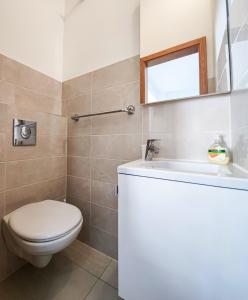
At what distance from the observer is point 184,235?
55 centimetres

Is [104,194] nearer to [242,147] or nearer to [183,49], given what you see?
[242,147]

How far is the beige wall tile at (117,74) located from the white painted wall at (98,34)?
50 millimetres

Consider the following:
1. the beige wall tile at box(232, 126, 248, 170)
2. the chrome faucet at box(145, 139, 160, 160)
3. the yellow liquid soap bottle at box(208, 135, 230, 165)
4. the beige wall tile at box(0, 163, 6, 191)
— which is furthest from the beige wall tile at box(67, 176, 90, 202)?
the beige wall tile at box(232, 126, 248, 170)

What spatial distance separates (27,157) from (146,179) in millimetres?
998

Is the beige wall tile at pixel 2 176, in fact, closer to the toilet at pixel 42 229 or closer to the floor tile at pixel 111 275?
the toilet at pixel 42 229

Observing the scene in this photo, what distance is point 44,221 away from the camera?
854mm

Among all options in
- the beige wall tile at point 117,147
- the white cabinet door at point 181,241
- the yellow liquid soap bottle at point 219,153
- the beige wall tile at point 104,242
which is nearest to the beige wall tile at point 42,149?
the beige wall tile at point 117,147

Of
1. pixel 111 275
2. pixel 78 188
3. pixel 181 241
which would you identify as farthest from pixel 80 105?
pixel 111 275

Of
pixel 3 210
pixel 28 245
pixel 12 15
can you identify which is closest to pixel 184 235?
pixel 28 245

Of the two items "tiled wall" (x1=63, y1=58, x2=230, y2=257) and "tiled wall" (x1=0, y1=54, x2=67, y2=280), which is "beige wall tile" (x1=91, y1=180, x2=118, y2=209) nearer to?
"tiled wall" (x1=63, y1=58, x2=230, y2=257)

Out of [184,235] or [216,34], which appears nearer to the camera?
[184,235]

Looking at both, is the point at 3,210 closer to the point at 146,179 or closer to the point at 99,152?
the point at 99,152

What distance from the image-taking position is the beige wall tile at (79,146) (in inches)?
51.6

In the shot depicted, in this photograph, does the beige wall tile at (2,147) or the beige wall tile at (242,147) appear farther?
the beige wall tile at (2,147)
